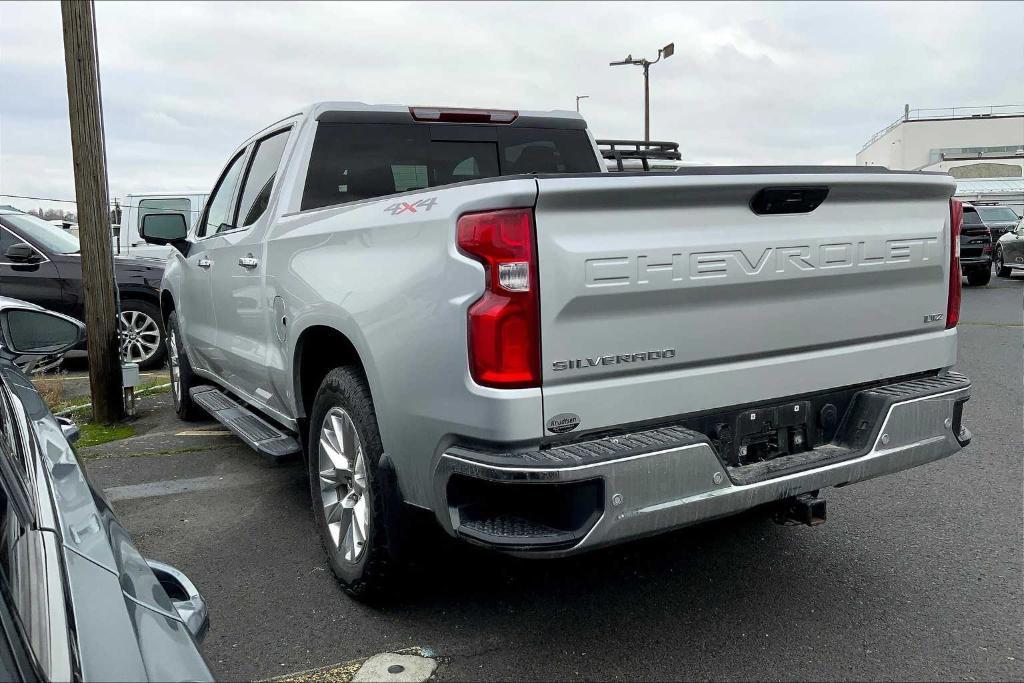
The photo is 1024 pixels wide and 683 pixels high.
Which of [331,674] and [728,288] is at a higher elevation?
[728,288]

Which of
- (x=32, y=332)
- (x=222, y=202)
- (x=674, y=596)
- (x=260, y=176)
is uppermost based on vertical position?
(x=260, y=176)

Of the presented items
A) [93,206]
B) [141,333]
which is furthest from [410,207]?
[141,333]

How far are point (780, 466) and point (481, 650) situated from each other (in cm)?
119

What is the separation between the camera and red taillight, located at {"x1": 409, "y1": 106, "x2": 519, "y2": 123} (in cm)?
438

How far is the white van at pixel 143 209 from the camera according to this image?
1254cm

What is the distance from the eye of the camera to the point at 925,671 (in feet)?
8.73

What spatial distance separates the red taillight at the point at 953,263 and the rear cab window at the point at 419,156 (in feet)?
6.99

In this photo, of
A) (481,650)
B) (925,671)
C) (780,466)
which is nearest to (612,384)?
(780,466)

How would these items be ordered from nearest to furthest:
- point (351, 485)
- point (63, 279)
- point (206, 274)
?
point (351, 485) < point (206, 274) < point (63, 279)

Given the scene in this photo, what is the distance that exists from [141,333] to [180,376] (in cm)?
310

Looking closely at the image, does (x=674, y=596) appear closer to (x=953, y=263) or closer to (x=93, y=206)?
(x=953, y=263)

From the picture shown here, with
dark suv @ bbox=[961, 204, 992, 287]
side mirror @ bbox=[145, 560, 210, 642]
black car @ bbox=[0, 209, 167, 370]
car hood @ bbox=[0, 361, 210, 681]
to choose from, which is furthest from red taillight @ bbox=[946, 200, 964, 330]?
dark suv @ bbox=[961, 204, 992, 287]

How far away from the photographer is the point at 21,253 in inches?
346

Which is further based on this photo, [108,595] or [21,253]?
[21,253]
